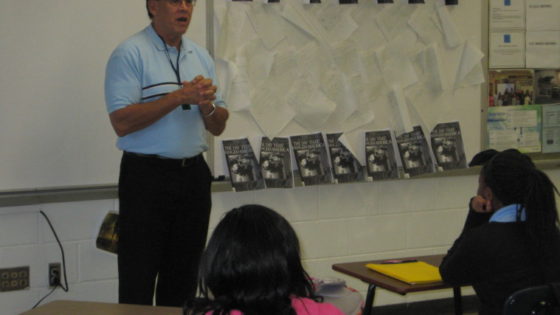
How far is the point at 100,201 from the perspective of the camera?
3.61 metres

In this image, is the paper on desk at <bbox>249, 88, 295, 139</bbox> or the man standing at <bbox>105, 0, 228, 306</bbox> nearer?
the man standing at <bbox>105, 0, 228, 306</bbox>

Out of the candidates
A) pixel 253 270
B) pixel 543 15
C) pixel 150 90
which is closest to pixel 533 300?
pixel 253 270

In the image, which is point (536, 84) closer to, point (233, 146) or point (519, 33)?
point (519, 33)

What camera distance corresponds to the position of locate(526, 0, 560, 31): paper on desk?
179 inches

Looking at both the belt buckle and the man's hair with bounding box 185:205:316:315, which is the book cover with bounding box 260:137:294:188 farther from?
the man's hair with bounding box 185:205:316:315

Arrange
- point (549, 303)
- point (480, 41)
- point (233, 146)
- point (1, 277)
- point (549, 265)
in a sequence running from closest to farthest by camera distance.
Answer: point (549, 303)
point (549, 265)
point (1, 277)
point (233, 146)
point (480, 41)

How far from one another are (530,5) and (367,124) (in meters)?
1.26

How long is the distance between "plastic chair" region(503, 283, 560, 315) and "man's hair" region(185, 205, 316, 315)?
→ 0.97 m

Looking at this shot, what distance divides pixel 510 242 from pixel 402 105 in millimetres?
1738

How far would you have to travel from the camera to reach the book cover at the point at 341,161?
411 centimetres

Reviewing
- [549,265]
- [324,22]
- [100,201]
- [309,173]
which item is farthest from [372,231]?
[549,265]

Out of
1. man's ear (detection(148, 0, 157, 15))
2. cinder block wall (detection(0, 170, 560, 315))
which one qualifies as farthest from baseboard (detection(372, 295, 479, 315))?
man's ear (detection(148, 0, 157, 15))

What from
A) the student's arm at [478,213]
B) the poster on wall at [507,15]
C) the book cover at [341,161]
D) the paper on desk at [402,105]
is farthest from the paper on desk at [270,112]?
the poster on wall at [507,15]

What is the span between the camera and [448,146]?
4.36 meters
